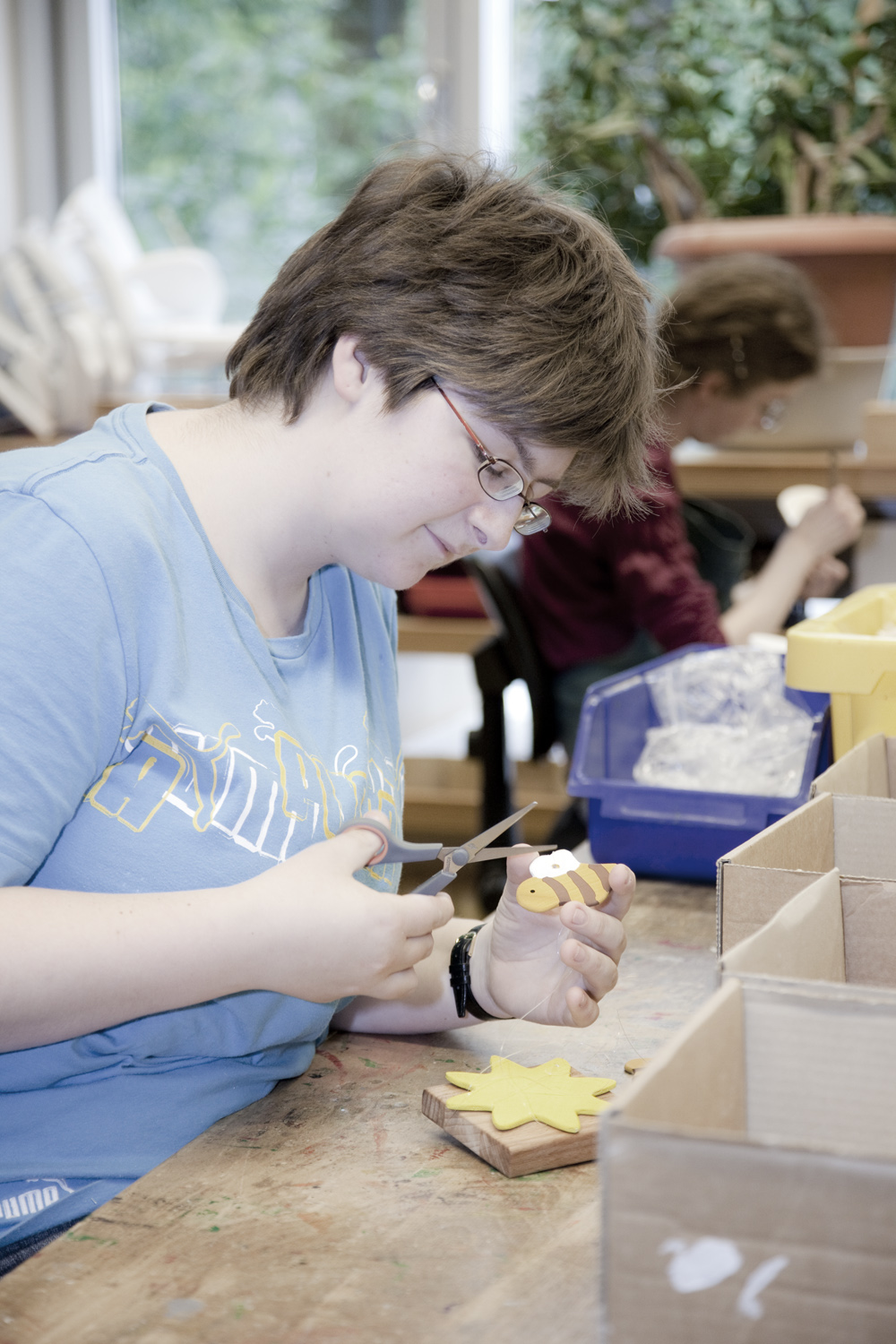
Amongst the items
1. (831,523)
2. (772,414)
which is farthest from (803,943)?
(772,414)

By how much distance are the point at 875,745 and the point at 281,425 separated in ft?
1.72

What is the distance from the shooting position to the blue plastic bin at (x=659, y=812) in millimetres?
1140

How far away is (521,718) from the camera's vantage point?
3.61 m

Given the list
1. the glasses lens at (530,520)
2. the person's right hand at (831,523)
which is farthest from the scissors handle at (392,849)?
the person's right hand at (831,523)

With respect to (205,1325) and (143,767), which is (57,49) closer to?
(143,767)

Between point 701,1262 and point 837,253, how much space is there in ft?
6.75

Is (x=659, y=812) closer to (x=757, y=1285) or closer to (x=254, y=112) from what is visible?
(x=757, y=1285)

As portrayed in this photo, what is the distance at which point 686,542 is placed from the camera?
2.18m

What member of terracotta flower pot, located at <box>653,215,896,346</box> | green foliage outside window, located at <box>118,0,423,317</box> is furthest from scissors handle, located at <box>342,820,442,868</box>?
green foliage outside window, located at <box>118,0,423,317</box>

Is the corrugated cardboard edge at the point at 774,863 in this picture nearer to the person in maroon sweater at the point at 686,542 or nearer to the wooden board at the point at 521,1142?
the wooden board at the point at 521,1142

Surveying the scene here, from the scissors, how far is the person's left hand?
1.0 inches

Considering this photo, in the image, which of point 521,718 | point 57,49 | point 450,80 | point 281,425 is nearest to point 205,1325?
point 281,425

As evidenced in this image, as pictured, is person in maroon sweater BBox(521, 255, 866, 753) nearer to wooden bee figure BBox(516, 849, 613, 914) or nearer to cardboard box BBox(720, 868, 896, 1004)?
wooden bee figure BBox(516, 849, 613, 914)

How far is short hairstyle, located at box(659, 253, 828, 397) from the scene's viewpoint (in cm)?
207
